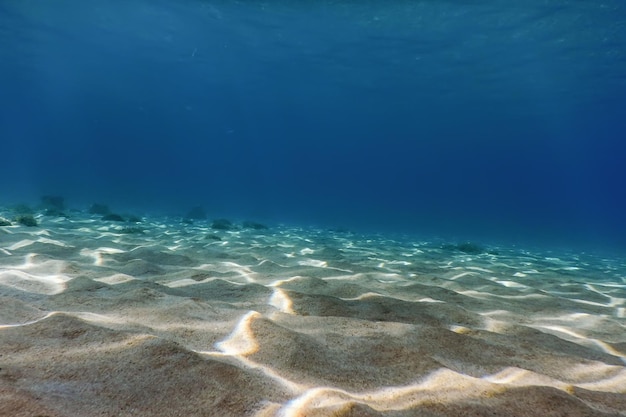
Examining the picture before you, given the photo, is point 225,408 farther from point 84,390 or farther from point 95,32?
point 95,32

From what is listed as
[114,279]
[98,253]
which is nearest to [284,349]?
[114,279]

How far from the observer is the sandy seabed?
5.41 ft

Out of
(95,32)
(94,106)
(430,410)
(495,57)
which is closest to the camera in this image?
(430,410)

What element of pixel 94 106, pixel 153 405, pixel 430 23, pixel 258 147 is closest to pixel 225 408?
pixel 153 405

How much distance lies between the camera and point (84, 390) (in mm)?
1614

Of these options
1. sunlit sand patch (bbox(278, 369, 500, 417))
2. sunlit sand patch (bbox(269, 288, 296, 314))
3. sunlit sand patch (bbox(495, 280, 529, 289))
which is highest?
sunlit sand patch (bbox(278, 369, 500, 417))

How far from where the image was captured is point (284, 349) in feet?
7.32

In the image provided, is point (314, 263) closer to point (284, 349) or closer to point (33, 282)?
point (33, 282)

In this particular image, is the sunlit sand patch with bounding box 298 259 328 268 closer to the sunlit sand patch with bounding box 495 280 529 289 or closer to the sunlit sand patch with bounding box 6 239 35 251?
the sunlit sand patch with bounding box 495 280 529 289

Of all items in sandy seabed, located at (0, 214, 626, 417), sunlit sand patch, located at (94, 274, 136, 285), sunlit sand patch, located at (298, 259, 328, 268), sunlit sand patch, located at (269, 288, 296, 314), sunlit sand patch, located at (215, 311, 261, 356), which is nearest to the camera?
sandy seabed, located at (0, 214, 626, 417)

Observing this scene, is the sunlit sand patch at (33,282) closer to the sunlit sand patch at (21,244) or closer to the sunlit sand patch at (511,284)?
the sunlit sand patch at (21,244)

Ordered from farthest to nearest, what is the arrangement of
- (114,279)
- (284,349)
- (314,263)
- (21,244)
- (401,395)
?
(314,263) → (21,244) → (114,279) → (284,349) → (401,395)

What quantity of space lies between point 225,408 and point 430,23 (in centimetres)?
2767

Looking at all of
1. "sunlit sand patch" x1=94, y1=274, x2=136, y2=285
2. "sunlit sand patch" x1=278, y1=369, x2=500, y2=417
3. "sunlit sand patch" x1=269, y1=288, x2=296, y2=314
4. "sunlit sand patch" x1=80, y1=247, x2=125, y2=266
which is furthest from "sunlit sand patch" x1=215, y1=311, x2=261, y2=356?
"sunlit sand patch" x1=80, y1=247, x2=125, y2=266
